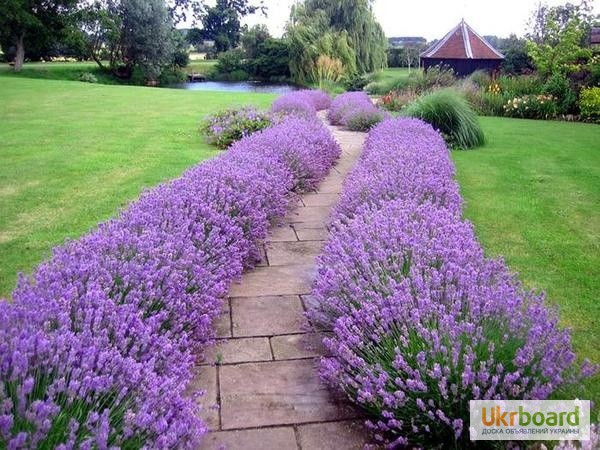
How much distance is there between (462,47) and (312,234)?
21.7 metres

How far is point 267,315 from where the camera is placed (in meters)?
3.30

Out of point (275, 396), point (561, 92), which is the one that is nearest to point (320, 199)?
point (275, 396)

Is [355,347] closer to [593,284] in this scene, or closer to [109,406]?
[109,406]

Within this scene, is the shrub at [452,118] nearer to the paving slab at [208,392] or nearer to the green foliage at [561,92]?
the green foliage at [561,92]

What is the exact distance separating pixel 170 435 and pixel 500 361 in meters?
1.31

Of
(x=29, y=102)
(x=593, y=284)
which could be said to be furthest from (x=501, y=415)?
(x=29, y=102)

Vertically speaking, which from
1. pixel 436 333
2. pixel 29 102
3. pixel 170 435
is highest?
pixel 29 102

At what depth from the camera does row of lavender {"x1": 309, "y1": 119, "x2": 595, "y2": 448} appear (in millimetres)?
2057

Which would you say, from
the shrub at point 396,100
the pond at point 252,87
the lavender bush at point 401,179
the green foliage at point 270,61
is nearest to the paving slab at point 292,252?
the lavender bush at point 401,179

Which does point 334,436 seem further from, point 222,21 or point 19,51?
point 222,21

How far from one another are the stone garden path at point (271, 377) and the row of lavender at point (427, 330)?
14 centimetres

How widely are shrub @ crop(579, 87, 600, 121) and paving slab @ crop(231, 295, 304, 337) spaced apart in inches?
475

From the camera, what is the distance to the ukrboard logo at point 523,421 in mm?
2000

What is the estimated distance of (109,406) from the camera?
6.03ft
